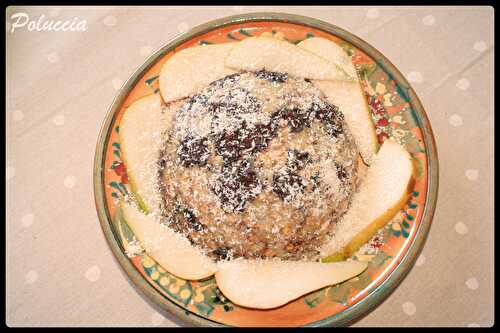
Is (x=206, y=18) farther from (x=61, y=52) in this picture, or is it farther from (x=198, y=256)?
(x=198, y=256)

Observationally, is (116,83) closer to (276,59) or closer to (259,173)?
(276,59)

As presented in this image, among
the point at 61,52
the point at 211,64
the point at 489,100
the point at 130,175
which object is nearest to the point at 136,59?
the point at 61,52

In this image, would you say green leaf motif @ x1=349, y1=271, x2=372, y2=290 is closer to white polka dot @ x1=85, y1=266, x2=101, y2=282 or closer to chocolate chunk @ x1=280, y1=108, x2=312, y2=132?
chocolate chunk @ x1=280, y1=108, x2=312, y2=132

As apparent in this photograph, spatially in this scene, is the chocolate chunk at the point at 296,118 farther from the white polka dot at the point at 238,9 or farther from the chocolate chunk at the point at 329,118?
the white polka dot at the point at 238,9

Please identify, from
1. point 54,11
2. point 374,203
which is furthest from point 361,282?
point 54,11

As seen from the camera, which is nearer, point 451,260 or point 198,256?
point 198,256

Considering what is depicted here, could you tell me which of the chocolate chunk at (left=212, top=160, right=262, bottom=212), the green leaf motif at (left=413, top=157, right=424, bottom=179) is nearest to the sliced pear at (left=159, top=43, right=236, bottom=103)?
the chocolate chunk at (left=212, top=160, right=262, bottom=212)
